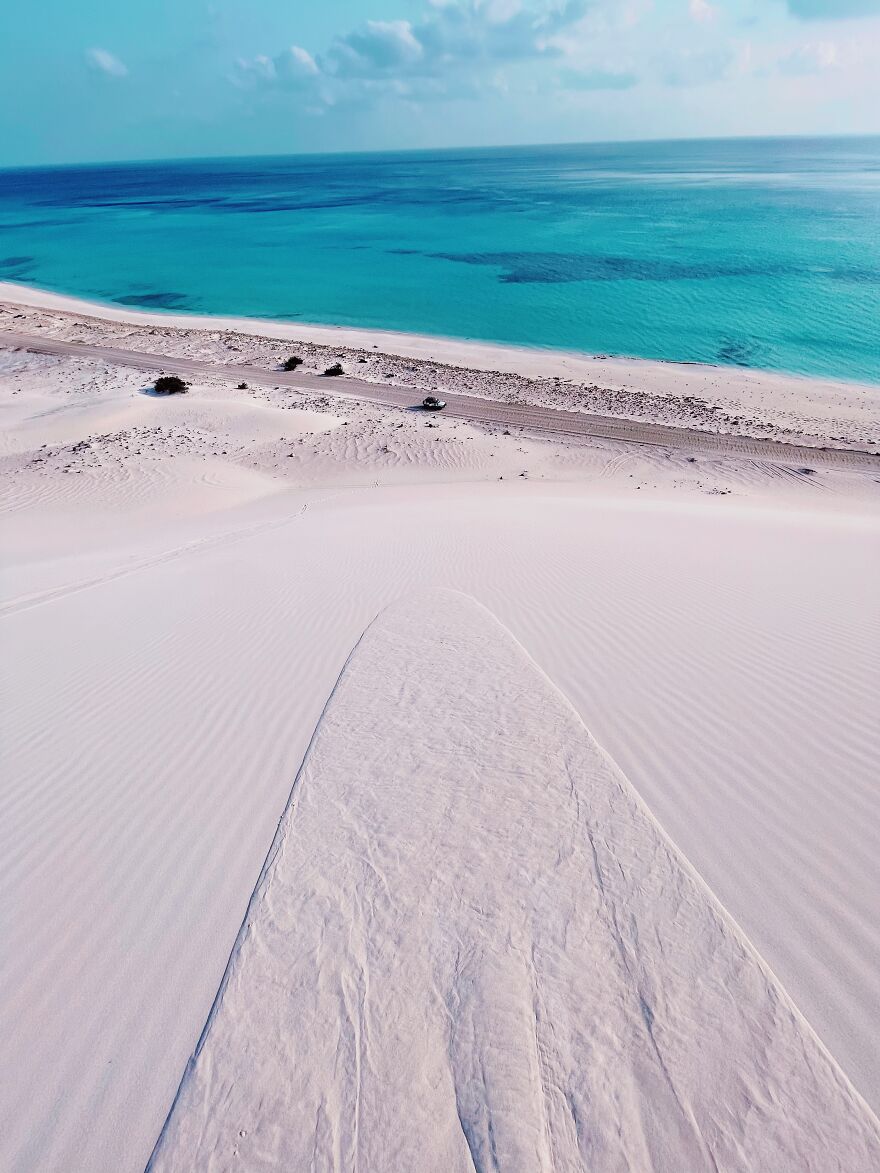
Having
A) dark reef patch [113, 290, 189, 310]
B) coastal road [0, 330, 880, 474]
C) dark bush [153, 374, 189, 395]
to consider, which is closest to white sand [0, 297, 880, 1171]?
coastal road [0, 330, 880, 474]

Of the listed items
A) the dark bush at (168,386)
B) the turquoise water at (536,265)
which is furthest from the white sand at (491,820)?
the turquoise water at (536,265)

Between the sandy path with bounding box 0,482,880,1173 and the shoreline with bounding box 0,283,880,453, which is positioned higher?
the shoreline with bounding box 0,283,880,453

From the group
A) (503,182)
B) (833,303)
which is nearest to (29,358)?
(833,303)

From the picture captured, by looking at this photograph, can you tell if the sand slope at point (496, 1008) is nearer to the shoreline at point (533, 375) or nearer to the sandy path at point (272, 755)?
the sandy path at point (272, 755)

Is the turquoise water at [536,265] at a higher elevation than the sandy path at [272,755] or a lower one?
higher

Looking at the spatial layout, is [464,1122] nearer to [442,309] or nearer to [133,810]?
[133,810]

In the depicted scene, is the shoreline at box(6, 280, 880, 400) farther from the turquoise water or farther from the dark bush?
the dark bush
